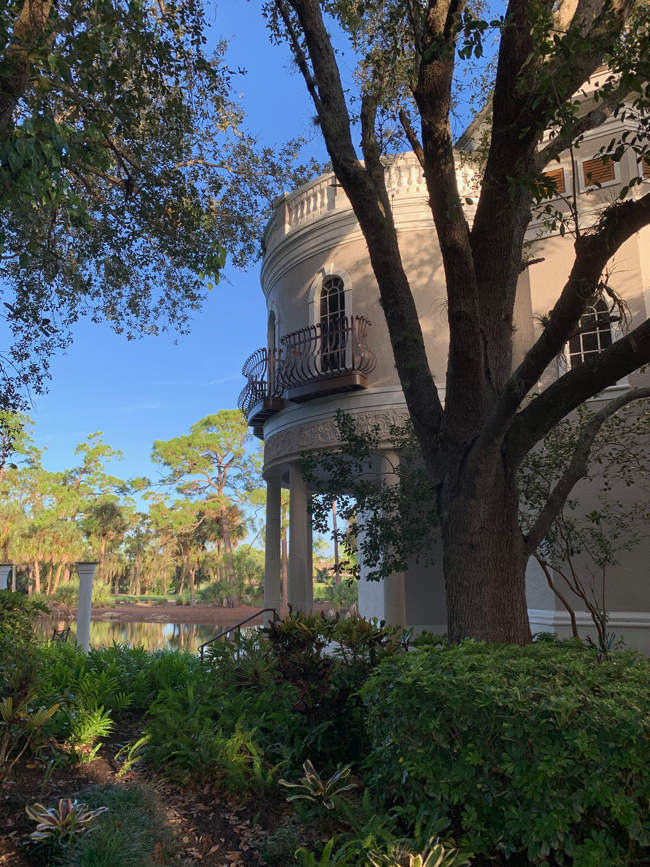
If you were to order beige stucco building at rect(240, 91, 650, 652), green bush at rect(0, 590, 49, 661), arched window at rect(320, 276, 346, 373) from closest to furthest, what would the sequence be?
green bush at rect(0, 590, 49, 661) → beige stucco building at rect(240, 91, 650, 652) → arched window at rect(320, 276, 346, 373)

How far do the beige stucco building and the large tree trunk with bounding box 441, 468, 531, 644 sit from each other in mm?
5242

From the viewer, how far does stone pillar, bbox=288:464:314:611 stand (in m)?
12.5

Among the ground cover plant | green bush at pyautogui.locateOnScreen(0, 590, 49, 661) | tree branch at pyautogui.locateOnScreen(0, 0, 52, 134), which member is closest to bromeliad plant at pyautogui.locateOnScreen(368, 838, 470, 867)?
the ground cover plant

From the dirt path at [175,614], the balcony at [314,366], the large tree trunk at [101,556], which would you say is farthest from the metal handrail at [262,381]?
the large tree trunk at [101,556]

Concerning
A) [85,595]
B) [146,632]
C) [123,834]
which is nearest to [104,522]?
[146,632]

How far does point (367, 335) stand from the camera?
39.4 ft

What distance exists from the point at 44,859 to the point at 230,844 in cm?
105

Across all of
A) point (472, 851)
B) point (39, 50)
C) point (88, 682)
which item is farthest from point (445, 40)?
point (88, 682)

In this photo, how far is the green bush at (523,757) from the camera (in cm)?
296

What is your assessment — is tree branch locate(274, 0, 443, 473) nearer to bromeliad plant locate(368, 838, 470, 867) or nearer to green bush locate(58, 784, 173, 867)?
bromeliad plant locate(368, 838, 470, 867)

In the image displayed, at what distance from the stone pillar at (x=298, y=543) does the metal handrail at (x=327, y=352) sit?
1.87m

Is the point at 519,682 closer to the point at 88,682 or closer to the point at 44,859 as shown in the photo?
the point at 44,859

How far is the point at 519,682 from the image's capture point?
3436 millimetres

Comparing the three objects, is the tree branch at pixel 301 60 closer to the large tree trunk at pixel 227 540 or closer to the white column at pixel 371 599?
the white column at pixel 371 599
